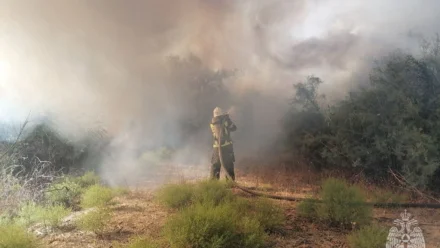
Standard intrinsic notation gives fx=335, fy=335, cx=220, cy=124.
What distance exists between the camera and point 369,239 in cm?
505

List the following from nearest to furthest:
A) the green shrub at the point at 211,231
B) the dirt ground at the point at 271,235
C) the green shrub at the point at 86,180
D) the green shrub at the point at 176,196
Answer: the green shrub at the point at 211,231
the dirt ground at the point at 271,235
the green shrub at the point at 176,196
the green shrub at the point at 86,180

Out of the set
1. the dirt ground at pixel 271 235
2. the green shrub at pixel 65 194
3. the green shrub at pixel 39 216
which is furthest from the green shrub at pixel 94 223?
the green shrub at pixel 65 194

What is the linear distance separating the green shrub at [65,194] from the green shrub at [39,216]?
1102mm

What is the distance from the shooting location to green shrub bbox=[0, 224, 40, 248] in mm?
4730

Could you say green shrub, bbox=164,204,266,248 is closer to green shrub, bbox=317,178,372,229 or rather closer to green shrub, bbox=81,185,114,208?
green shrub, bbox=317,178,372,229

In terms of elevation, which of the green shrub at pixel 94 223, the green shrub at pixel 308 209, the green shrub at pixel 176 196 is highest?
the green shrub at pixel 176 196

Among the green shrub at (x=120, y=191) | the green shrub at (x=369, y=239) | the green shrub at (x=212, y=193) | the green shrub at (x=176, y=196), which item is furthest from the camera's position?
the green shrub at (x=120, y=191)

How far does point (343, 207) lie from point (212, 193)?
2.66 metres

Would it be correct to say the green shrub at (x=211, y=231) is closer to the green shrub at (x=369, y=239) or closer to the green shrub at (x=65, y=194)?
the green shrub at (x=369, y=239)

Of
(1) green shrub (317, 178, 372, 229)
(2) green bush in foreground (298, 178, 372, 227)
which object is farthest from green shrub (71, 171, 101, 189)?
(1) green shrub (317, 178, 372, 229)

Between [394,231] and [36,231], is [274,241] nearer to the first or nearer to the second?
[394,231]

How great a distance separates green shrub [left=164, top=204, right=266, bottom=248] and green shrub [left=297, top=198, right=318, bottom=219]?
1.72 meters

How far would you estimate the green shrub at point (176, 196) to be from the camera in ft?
24.1

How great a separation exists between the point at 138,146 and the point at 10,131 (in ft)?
27.3
